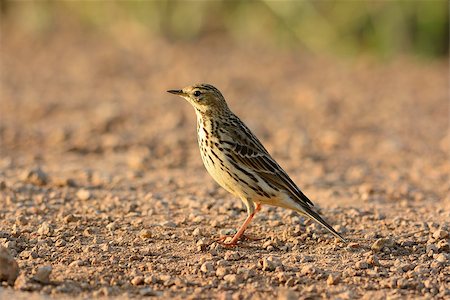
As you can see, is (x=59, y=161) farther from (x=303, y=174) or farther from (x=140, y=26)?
(x=140, y=26)

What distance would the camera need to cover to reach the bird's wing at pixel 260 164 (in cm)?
709

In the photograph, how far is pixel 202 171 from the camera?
1004 centimetres

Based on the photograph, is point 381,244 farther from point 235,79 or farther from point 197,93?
point 235,79

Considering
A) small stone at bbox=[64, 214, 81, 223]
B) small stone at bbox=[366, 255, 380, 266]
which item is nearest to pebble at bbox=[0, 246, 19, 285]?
small stone at bbox=[64, 214, 81, 223]

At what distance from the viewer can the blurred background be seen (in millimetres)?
11156

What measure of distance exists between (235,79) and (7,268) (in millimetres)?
9896

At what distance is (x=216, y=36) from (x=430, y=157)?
8.33 metres

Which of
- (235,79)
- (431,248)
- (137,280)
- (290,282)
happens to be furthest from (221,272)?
(235,79)

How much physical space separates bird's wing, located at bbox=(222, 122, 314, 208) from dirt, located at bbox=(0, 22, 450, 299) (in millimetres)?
377

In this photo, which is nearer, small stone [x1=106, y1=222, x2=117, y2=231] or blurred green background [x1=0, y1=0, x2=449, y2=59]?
small stone [x1=106, y1=222, x2=117, y2=231]

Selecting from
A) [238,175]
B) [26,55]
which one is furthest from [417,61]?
[238,175]

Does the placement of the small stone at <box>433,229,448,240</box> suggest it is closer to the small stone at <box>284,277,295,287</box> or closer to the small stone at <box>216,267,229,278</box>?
the small stone at <box>284,277,295,287</box>

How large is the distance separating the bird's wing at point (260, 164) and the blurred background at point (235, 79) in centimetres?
260

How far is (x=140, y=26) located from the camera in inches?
711
